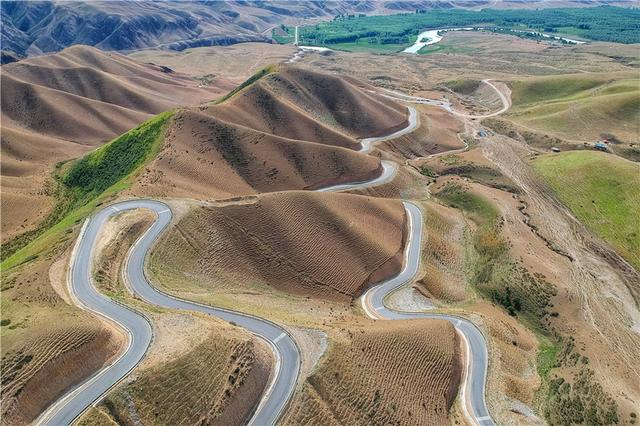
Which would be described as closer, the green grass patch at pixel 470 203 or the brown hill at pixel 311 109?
the green grass patch at pixel 470 203

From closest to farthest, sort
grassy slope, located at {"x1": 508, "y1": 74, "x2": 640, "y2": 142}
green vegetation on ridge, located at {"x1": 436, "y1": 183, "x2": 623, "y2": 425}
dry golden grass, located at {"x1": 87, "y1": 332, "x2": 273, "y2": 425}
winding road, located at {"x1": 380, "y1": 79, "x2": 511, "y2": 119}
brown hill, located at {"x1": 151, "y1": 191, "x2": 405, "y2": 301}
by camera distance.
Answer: dry golden grass, located at {"x1": 87, "y1": 332, "x2": 273, "y2": 425}, green vegetation on ridge, located at {"x1": 436, "y1": 183, "x2": 623, "y2": 425}, brown hill, located at {"x1": 151, "y1": 191, "x2": 405, "y2": 301}, grassy slope, located at {"x1": 508, "y1": 74, "x2": 640, "y2": 142}, winding road, located at {"x1": 380, "y1": 79, "x2": 511, "y2": 119}

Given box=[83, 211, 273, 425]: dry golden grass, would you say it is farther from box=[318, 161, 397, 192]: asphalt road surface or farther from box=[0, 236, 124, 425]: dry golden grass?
box=[318, 161, 397, 192]: asphalt road surface

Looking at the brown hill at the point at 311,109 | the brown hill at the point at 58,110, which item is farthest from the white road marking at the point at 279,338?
the brown hill at the point at 311,109

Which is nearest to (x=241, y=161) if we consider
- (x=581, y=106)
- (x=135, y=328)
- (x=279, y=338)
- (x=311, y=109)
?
(x=311, y=109)

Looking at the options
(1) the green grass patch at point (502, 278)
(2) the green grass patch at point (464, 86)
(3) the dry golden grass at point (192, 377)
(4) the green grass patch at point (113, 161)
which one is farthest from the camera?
(2) the green grass patch at point (464, 86)

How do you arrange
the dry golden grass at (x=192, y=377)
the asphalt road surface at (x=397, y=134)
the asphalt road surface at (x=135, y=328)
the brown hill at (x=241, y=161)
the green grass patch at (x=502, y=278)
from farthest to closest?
the asphalt road surface at (x=397, y=134) → the brown hill at (x=241, y=161) → the green grass patch at (x=502, y=278) → the asphalt road surface at (x=135, y=328) → the dry golden grass at (x=192, y=377)

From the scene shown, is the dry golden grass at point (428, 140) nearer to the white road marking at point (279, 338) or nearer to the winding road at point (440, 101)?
the winding road at point (440, 101)

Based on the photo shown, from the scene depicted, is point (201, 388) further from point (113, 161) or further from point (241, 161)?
point (113, 161)

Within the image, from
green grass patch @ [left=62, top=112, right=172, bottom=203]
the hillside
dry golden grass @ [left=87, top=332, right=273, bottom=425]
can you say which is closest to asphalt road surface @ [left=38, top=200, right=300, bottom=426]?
dry golden grass @ [left=87, top=332, right=273, bottom=425]
